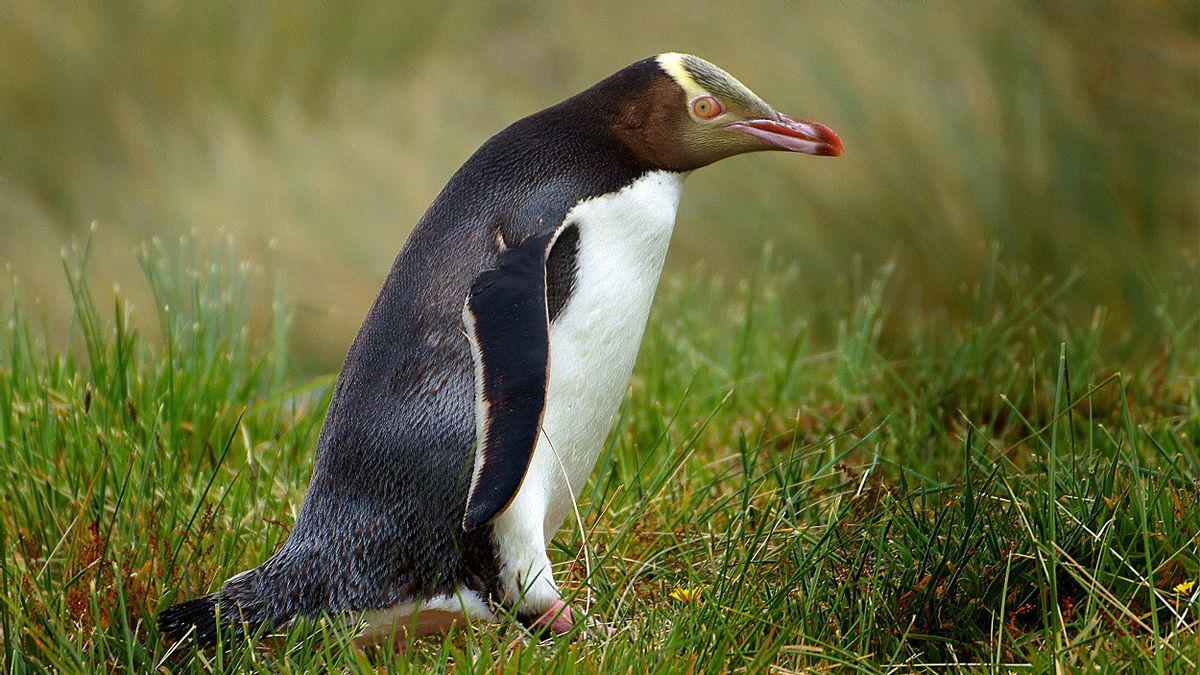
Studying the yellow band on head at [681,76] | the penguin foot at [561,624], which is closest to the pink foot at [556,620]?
the penguin foot at [561,624]

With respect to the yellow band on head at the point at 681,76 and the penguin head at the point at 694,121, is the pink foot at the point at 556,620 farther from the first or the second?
the yellow band on head at the point at 681,76

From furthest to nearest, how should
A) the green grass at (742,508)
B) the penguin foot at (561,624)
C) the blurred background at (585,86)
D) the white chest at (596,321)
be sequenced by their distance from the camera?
the blurred background at (585,86)
the white chest at (596,321)
the penguin foot at (561,624)
the green grass at (742,508)

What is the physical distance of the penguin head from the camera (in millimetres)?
2412


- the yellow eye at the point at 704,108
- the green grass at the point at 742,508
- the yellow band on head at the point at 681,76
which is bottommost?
the green grass at the point at 742,508

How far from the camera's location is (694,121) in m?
2.42

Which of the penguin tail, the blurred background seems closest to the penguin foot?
the penguin tail

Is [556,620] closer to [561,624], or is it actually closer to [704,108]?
[561,624]

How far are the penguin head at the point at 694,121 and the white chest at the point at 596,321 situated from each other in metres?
0.06

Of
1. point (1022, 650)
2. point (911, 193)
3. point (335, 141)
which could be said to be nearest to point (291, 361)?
point (335, 141)

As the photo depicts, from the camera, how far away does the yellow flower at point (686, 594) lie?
2.25 metres

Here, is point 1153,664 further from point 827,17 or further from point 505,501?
point 827,17

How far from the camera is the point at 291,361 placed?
5570 millimetres

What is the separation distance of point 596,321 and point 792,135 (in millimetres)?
438

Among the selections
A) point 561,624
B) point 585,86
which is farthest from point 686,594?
point 585,86
